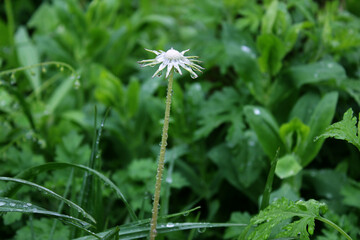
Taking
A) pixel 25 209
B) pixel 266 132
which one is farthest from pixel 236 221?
pixel 25 209

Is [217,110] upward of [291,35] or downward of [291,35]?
downward

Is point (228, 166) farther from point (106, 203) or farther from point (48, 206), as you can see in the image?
point (48, 206)

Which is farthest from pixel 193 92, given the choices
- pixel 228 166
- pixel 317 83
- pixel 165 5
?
pixel 165 5

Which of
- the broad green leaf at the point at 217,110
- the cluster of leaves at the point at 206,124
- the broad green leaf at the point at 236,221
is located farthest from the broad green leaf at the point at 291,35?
the broad green leaf at the point at 236,221

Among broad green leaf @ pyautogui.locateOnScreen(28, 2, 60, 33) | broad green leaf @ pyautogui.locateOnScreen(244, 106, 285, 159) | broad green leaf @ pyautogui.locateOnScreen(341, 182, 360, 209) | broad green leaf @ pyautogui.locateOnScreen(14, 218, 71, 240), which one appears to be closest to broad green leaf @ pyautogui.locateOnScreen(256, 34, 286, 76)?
broad green leaf @ pyautogui.locateOnScreen(244, 106, 285, 159)

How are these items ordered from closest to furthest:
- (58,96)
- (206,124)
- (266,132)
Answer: (266,132) → (206,124) → (58,96)

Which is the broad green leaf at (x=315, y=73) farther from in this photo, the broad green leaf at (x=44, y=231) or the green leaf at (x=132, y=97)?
the broad green leaf at (x=44, y=231)

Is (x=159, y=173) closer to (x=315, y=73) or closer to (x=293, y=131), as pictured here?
(x=293, y=131)
